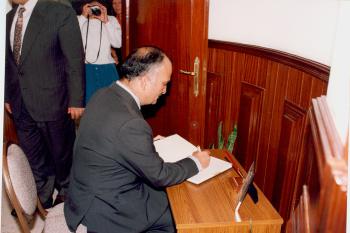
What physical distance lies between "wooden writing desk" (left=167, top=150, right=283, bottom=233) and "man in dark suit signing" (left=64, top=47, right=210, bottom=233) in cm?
8

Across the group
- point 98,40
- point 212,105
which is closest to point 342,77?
point 212,105

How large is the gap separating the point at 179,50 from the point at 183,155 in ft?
3.71

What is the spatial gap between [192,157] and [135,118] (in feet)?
1.23

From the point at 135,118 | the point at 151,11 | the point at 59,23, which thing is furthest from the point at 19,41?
the point at 135,118

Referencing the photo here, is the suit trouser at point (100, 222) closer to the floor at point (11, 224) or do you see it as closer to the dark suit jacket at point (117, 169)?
the dark suit jacket at point (117, 169)

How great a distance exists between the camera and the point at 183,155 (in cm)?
183

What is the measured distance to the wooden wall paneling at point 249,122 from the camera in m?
2.41

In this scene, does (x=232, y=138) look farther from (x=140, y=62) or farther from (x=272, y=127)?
(x=140, y=62)

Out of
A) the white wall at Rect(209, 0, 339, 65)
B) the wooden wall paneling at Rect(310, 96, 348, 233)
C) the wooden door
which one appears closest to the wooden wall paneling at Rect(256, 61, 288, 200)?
the white wall at Rect(209, 0, 339, 65)

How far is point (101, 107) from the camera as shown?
1.54 meters

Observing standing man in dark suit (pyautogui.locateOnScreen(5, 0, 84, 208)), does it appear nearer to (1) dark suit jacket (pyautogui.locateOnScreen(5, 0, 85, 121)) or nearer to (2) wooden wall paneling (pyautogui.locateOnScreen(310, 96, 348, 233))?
(1) dark suit jacket (pyautogui.locateOnScreen(5, 0, 85, 121))

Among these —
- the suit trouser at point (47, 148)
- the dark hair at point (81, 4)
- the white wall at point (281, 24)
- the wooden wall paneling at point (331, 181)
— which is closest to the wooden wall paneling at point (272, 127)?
the white wall at point (281, 24)

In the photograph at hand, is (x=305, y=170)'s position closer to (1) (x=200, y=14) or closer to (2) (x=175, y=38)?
(1) (x=200, y=14)

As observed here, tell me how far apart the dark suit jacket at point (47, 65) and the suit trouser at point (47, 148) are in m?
0.08
